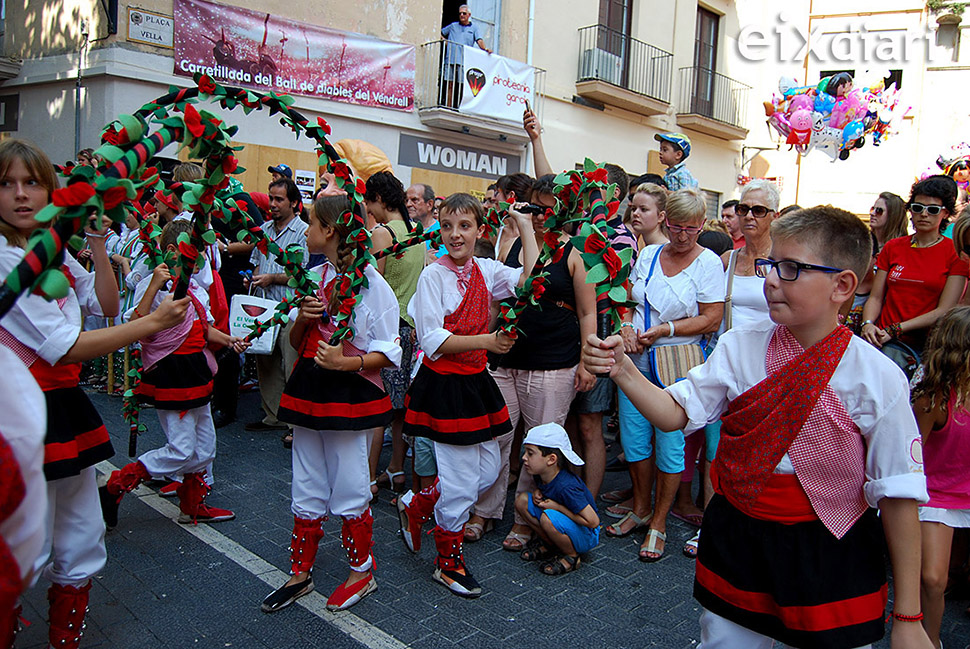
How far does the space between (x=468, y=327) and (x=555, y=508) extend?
3.85 feet

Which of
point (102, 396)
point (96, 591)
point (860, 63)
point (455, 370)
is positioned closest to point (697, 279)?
point (455, 370)

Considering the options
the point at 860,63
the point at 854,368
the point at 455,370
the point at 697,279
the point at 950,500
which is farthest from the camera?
the point at 860,63

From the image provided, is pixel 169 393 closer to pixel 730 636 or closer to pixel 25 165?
pixel 25 165

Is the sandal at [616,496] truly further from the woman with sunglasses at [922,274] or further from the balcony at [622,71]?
the balcony at [622,71]

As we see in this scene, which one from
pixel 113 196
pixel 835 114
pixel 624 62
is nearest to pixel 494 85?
pixel 624 62

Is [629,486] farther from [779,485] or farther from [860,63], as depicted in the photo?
[860,63]

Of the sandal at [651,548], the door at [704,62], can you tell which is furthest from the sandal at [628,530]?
the door at [704,62]

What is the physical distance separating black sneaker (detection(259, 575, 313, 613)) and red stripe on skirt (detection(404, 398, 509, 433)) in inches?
38.4

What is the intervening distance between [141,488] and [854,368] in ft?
15.9

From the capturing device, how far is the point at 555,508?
4152 millimetres

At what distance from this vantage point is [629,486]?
5.75 m

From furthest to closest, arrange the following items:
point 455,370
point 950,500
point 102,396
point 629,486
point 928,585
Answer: point 102,396, point 629,486, point 455,370, point 950,500, point 928,585

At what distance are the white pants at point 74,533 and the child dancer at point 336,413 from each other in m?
0.88

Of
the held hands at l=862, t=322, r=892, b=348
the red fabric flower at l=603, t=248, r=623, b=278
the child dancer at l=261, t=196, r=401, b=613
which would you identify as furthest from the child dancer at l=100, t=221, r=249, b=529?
the held hands at l=862, t=322, r=892, b=348
